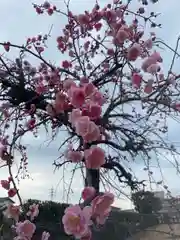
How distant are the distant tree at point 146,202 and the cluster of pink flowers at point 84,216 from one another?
0.91 m

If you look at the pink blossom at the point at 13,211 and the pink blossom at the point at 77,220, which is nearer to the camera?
the pink blossom at the point at 77,220

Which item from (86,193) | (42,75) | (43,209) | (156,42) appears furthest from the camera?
(43,209)

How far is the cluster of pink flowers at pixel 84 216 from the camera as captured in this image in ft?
2.15

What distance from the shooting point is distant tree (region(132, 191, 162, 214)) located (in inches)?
62.0

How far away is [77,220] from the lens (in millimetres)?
667

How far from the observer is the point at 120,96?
58.0 inches

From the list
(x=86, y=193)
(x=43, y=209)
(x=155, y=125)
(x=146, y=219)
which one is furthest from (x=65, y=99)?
(x=43, y=209)

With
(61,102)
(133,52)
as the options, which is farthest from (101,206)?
(133,52)

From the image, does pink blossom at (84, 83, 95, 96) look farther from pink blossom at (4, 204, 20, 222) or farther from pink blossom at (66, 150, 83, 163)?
pink blossom at (4, 204, 20, 222)

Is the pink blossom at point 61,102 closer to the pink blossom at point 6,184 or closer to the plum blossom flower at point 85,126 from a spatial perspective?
the plum blossom flower at point 85,126

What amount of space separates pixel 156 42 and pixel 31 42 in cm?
68

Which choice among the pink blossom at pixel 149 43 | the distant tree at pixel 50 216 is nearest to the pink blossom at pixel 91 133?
the pink blossom at pixel 149 43

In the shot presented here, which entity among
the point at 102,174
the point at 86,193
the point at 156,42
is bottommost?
the point at 86,193

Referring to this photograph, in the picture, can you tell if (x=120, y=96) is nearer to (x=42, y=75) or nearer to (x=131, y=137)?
(x=131, y=137)
